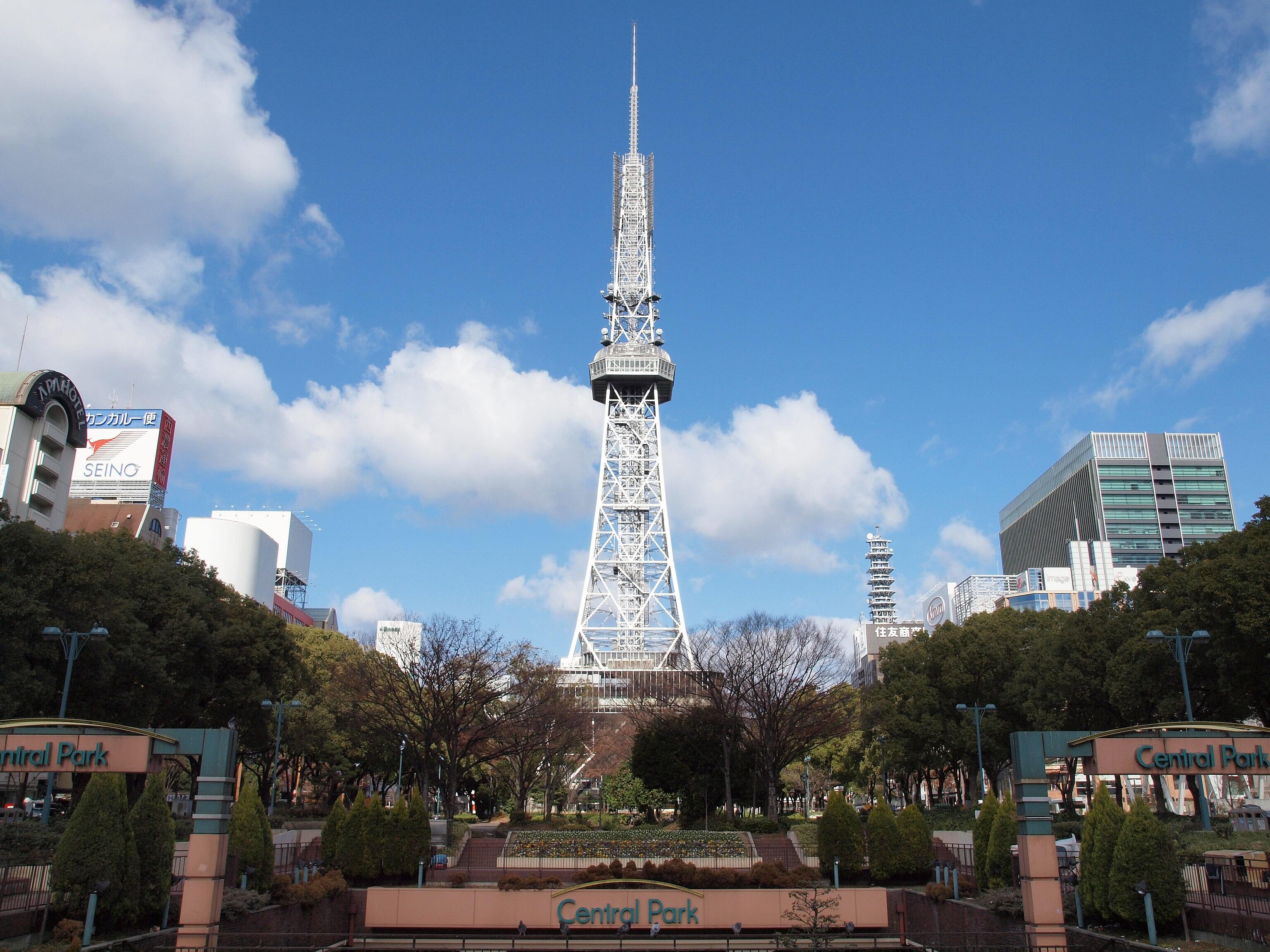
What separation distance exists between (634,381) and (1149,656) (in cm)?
7200

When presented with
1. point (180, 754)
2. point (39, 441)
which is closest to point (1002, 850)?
point (180, 754)

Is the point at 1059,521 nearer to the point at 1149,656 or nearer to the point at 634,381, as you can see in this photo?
the point at 634,381

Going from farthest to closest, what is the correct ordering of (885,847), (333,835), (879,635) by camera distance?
(879,635) < (333,835) < (885,847)

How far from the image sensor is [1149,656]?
42.6m

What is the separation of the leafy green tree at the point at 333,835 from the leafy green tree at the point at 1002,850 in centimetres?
1861

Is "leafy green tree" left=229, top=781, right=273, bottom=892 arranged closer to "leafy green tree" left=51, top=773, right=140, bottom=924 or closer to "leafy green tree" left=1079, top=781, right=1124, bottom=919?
"leafy green tree" left=51, top=773, right=140, bottom=924

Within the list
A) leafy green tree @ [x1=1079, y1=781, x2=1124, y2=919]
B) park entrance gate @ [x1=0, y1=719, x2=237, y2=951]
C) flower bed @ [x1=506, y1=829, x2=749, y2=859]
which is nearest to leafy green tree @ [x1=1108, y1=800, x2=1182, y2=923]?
leafy green tree @ [x1=1079, y1=781, x2=1124, y2=919]

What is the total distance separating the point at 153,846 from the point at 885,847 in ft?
67.2

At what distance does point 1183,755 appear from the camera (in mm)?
18094

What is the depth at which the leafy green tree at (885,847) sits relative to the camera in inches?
1235

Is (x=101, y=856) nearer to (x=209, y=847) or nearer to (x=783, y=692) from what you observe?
(x=209, y=847)

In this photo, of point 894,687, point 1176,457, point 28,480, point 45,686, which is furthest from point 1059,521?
point 45,686

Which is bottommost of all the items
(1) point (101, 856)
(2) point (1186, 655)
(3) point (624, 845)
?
(3) point (624, 845)

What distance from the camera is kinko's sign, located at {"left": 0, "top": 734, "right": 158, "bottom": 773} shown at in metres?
18.3
